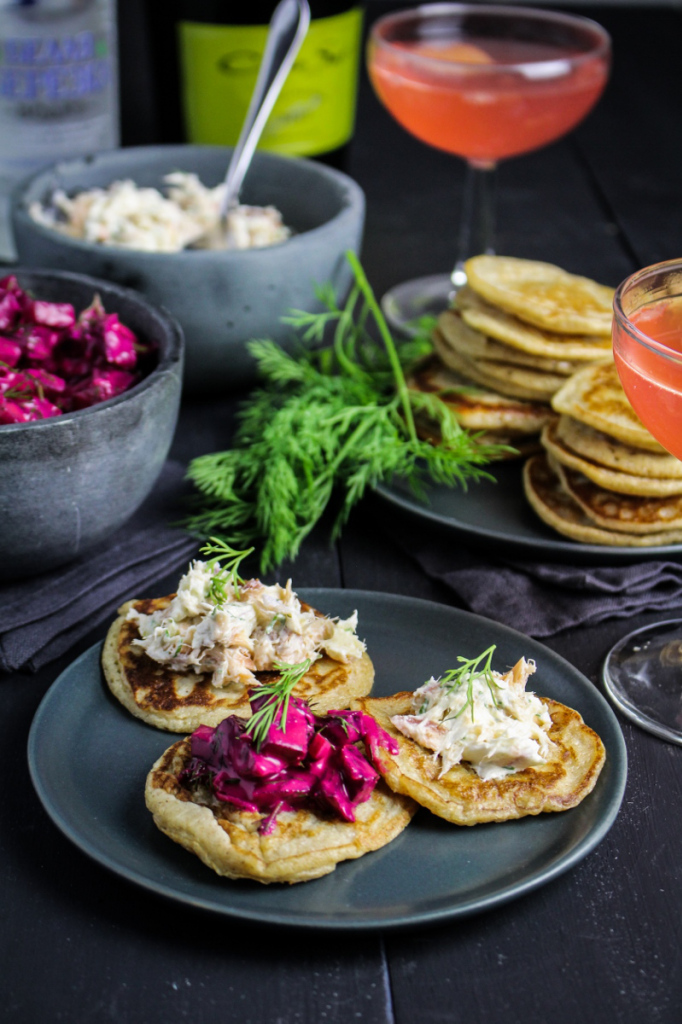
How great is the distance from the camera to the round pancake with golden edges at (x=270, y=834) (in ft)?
4.60

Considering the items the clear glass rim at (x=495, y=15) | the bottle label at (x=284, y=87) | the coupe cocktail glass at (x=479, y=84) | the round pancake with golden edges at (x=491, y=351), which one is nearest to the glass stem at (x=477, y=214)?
the coupe cocktail glass at (x=479, y=84)

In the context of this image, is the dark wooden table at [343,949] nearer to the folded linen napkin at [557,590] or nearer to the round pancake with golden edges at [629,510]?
the folded linen napkin at [557,590]

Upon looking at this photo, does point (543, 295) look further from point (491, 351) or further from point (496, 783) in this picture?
point (496, 783)

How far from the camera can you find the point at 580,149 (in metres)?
4.66

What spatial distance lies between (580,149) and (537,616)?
10.5 ft

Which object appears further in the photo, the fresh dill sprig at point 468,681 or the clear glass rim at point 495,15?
the clear glass rim at point 495,15

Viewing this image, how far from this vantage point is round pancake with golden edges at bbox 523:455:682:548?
213cm

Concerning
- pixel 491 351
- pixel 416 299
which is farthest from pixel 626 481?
pixel 416 299

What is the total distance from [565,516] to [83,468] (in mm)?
965

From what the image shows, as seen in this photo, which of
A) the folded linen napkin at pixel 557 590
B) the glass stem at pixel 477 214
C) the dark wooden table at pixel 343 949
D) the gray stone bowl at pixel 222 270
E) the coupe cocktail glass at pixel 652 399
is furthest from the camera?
the glass stem at pixel 477 214

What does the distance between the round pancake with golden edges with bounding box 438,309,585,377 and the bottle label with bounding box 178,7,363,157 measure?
49.4 inches

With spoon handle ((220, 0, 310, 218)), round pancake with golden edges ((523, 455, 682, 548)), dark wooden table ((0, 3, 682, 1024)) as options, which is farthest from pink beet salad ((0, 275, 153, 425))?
spoon handle ((220, 0, 310, 218))

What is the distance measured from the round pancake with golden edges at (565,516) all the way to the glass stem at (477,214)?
1206 mm

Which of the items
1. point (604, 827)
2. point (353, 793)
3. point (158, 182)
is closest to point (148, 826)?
point (353, 793)
